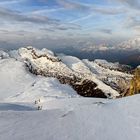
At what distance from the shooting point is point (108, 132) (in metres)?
23.7

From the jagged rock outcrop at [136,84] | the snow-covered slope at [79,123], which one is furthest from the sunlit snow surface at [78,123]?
the jagged rock outcrop at [136,84]

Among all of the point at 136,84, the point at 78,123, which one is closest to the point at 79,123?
the point at 78,123

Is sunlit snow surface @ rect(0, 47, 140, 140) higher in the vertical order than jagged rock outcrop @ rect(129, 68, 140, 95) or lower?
higher

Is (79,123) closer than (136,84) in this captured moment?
Yes

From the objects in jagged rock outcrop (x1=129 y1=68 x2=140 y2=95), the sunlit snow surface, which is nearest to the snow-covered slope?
the sunlit snow surface

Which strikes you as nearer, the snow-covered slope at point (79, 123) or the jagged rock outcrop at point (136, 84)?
the snow-covered slope at point (79, 123)

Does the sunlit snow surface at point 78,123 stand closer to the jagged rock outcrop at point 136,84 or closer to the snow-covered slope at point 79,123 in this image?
the snow-covered slope at point 79,123

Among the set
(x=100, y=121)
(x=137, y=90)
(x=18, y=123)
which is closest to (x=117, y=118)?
(x=100, y=121)

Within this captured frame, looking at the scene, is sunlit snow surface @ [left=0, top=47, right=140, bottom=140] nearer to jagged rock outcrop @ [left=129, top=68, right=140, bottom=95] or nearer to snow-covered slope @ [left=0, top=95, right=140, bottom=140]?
snow-covered slope @ [left=0, top=95, right=140, bottom=140]

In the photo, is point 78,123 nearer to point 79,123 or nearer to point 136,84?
point 79,123

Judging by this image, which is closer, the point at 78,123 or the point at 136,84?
the point at 78,123

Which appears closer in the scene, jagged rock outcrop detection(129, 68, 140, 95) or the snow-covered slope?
the snow-covered slope

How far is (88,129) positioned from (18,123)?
471 centimetres

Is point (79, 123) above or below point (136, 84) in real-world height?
above
